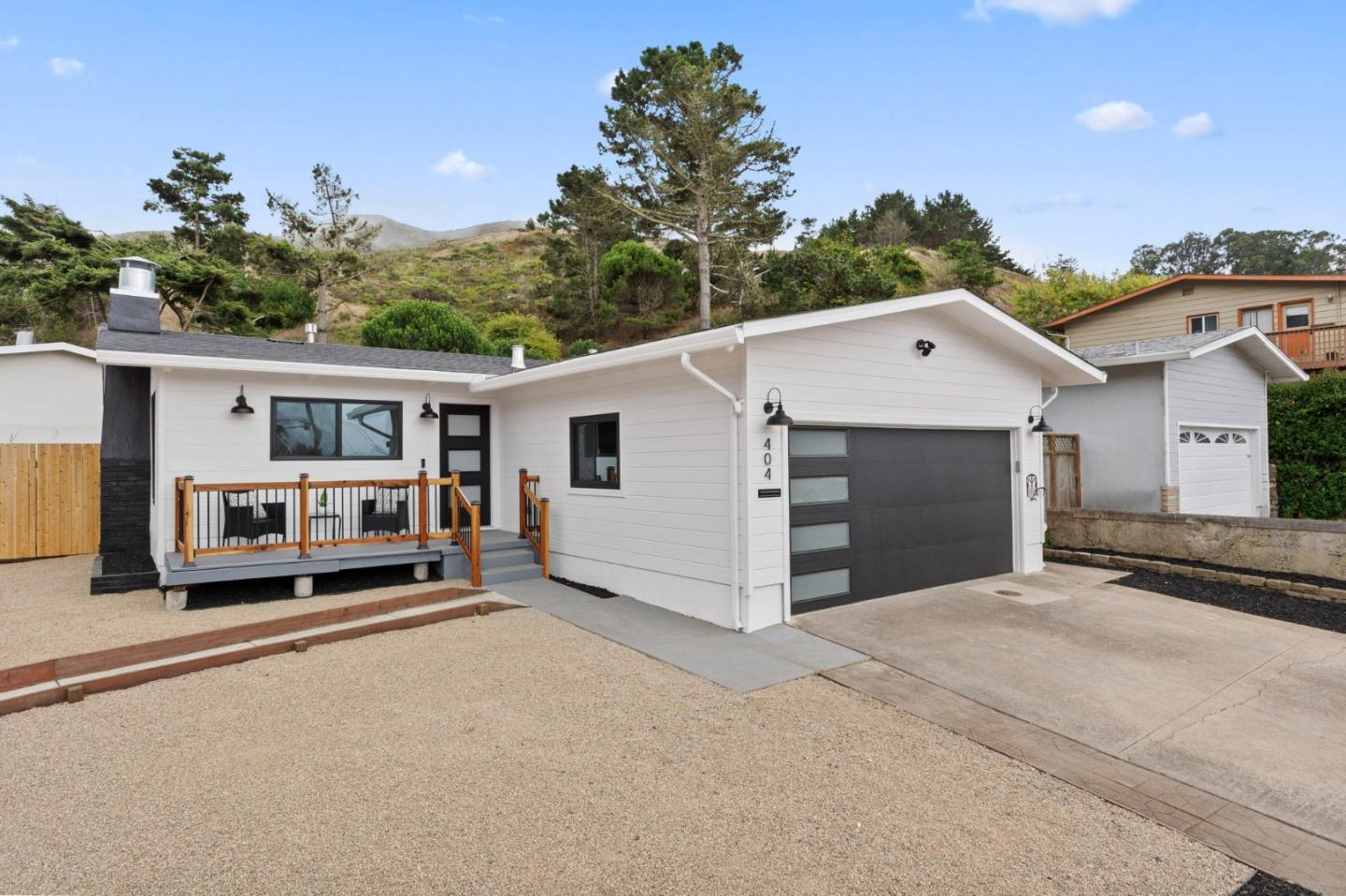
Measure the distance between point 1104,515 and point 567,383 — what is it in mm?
8175

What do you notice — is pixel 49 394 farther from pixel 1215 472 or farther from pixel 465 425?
pixel 1215 472

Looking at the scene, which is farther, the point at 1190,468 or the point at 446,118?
the point at 446,118

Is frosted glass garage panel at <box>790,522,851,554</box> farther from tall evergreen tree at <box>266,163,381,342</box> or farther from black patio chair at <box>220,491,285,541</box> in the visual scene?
tall evergreen tree at <box>266,163,381,342</box>

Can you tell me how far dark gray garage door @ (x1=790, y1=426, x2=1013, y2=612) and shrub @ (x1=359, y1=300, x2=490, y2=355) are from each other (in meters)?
14.7

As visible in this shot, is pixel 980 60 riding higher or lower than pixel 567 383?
higher

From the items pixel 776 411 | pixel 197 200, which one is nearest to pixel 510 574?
pixel 776 411

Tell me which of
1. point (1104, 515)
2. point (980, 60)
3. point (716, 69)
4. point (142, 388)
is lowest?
point (1104, 515)

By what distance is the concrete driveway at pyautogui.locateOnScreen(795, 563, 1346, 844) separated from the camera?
11.8 ft

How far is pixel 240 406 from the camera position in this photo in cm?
799

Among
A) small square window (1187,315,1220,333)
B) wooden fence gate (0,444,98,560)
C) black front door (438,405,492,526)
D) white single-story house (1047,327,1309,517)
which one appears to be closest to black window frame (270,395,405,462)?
black front door (438,405,492,526)

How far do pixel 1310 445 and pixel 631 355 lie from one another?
13527 millimetres

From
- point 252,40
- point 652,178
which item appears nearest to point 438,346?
point 652,178

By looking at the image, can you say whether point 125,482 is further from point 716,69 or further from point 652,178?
point 716,69

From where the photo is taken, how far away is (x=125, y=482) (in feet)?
30.3
